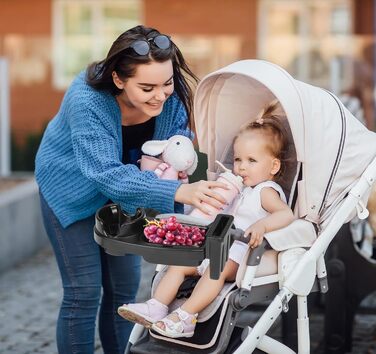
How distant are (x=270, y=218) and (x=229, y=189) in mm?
200

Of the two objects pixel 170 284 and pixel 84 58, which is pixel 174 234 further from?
pixel 84 58

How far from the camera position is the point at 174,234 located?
419cm

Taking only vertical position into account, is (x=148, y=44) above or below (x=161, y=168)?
above

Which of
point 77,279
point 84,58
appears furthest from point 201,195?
point 84,58

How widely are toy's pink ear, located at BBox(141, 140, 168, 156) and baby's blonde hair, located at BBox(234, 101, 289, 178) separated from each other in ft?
1.06

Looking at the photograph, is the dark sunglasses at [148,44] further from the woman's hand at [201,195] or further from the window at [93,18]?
the window at [93,18]

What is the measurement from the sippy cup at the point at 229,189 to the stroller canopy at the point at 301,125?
9.5 inches

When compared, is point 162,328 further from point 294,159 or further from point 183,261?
point 294,159

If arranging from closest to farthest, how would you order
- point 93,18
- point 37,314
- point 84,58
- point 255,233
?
point 255,233 → point 37,314 → point 84,58 → point 93,18

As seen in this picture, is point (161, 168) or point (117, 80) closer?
point (117, 80)

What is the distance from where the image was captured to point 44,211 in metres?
5.07

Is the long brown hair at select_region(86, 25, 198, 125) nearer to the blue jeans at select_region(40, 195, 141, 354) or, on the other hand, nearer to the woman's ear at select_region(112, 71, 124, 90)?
the woman's ear at select_region(112, 71, 124, 90)

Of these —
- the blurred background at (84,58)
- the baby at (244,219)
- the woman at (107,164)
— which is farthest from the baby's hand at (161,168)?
the blurred background at (84,58)

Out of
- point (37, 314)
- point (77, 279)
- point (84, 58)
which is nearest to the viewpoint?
point (77, 279)
